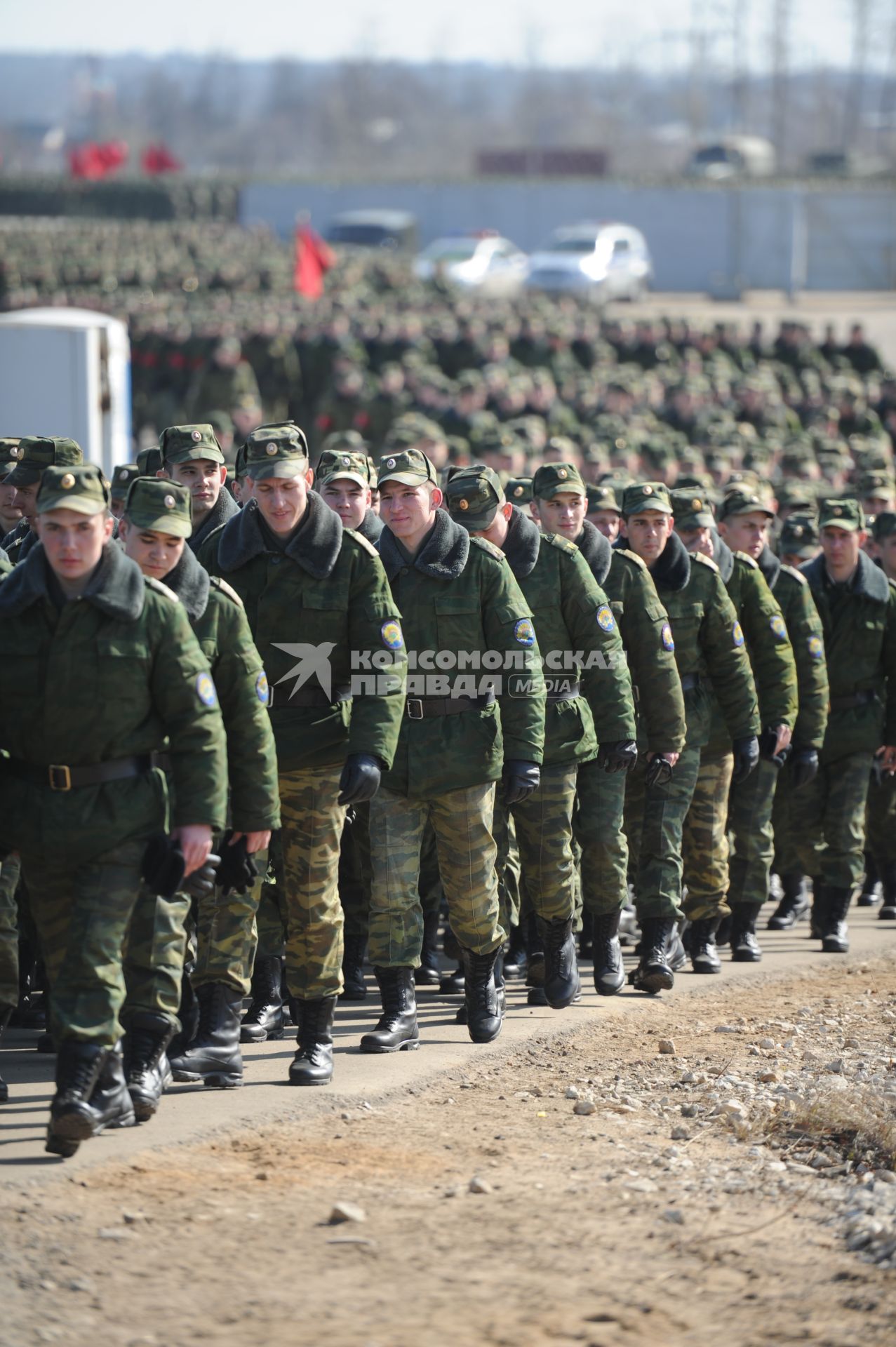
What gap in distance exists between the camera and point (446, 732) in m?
7.34

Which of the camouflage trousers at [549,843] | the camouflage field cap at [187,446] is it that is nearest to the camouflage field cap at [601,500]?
the camouflage trousers at [549,843]

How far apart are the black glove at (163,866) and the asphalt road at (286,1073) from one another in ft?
2.74

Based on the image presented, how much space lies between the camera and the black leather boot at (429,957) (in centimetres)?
884

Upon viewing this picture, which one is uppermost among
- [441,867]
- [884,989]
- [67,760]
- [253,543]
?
[253,543]

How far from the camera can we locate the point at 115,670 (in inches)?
232

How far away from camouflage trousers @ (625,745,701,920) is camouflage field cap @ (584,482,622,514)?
1.30m

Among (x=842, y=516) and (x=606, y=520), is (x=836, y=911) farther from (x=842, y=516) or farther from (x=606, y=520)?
(x=606, y=520)

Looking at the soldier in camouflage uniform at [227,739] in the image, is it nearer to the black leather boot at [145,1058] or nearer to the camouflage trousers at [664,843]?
the black leather boot at [145,1058]

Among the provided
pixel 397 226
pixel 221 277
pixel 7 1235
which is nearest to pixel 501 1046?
pixel 7 1235

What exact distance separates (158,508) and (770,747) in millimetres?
3819

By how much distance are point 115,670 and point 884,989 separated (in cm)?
411

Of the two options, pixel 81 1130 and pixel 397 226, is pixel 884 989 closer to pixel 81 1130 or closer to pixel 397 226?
pixel 81 1130

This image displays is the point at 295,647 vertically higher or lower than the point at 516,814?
higher

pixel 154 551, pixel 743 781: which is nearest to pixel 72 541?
pixel 154 551
